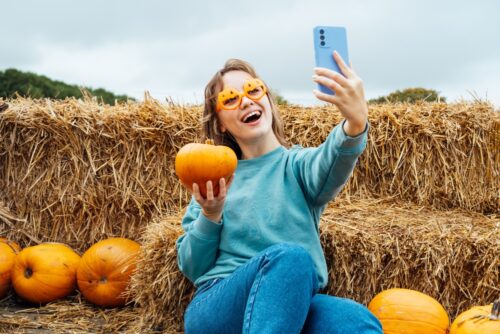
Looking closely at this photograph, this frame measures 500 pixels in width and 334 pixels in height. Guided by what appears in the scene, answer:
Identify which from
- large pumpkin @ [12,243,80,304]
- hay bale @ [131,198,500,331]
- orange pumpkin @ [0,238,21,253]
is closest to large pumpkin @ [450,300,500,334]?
hay bale @ [131,198,500,331]

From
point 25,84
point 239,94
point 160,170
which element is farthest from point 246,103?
point 25,84

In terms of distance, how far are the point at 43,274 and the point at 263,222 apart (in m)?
2.03

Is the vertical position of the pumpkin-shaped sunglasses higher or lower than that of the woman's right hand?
higher

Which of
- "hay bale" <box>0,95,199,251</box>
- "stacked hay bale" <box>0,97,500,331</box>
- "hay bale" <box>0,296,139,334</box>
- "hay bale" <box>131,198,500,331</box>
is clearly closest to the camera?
"hay bale" <box>131,198,500,331</box>

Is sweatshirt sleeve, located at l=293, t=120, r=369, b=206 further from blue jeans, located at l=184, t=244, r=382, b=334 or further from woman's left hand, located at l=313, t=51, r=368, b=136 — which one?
blue jeans, located at l=184, t=244, r=382, b=334

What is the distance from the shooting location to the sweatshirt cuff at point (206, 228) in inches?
87.0

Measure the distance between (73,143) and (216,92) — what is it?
1971mm

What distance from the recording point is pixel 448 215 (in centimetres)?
359

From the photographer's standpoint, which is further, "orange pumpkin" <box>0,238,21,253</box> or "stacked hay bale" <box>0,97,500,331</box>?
"orange pumpkin" <box>0,238,21,253</box>

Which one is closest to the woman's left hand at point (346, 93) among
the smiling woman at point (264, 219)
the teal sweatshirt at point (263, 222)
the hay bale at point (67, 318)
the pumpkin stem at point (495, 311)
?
the smiling woman at point (264, 219)

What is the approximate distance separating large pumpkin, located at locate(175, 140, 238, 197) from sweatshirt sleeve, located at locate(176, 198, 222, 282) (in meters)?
0.15

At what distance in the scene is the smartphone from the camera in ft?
6.33

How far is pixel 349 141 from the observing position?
1908mm

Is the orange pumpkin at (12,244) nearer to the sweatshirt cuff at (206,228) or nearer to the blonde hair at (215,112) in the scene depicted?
the blonde hair at (215,112)
